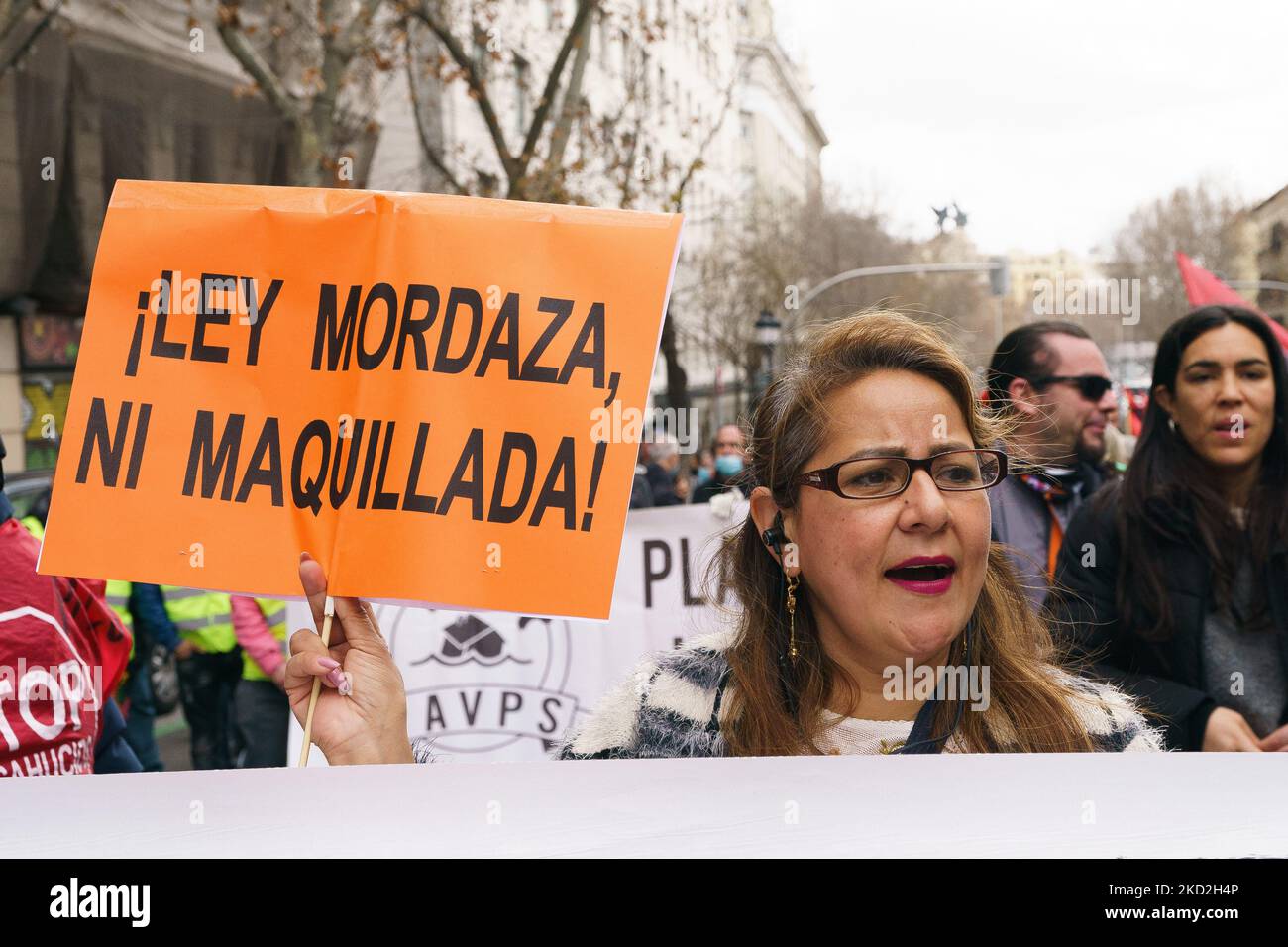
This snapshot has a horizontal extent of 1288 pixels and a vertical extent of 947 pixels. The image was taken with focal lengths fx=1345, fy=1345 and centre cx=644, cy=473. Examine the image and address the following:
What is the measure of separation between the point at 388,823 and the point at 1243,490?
2496mm

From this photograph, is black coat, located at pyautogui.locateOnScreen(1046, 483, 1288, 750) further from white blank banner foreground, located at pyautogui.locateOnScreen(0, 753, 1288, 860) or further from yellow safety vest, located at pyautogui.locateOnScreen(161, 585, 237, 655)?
yellow safety vest, located at pyautogui.locateOnScreen(161, 585, 237, 655)

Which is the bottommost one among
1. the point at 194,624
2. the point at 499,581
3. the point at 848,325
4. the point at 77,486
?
the point at 194,624

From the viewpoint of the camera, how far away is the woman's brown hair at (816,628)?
202 centimetres

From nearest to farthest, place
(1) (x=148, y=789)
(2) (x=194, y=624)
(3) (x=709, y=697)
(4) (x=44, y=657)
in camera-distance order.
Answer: (1) (x=148, y=789) < (3) (x=709, y=697) < (4) (x=44, y=657) < (2) (x=194, y=624)

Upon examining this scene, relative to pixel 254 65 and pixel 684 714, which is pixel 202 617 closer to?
pixel 684 714

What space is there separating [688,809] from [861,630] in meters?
0.55

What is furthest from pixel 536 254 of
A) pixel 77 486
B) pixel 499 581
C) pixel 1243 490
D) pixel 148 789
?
pixel 1243 490

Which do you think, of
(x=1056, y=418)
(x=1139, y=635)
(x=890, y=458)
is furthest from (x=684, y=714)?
(x=1056, y=418)

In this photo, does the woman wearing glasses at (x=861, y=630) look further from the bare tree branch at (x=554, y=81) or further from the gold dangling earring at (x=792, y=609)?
the bare tree branch at (x=554, y=81)

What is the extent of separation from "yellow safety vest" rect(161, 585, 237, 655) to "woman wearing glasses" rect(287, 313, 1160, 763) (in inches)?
168

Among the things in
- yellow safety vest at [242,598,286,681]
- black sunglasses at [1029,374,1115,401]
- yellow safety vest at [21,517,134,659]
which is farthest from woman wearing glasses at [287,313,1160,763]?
yellow safety vest at [21,517,134,659]

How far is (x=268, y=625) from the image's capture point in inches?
219
